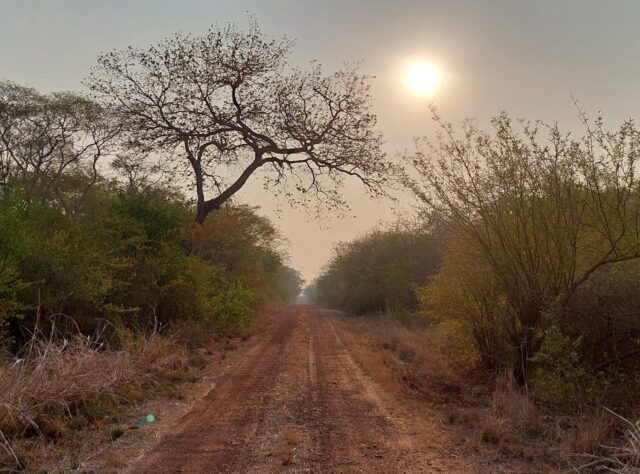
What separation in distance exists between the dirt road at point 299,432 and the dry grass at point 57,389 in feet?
4.26

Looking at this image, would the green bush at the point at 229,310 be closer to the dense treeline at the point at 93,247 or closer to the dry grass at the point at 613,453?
the dense treeline at the point at 93,247

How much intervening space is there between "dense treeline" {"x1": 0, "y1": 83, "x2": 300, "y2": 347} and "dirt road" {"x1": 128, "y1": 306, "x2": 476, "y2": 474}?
144 inches

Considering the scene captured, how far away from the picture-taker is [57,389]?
6785 mm

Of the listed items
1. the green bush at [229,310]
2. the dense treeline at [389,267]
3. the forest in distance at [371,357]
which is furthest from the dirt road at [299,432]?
the dense treeline at [389,267]

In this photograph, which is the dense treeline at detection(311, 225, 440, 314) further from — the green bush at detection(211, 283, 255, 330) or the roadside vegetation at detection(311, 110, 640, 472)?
the roadside vegetation at detection(311, 110, 640, 472)

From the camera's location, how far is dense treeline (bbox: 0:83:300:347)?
9.46 m

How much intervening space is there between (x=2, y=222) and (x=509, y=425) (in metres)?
8.61

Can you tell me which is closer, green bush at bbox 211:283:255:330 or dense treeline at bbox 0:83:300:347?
dense treeline at bbox 0:83:300:347

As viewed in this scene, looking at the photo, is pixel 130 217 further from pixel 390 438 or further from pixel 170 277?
pixel 390 438

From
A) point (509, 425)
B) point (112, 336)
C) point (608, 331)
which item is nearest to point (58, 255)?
point (112, 336)

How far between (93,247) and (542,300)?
9.47 meters

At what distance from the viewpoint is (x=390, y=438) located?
641 centimetres

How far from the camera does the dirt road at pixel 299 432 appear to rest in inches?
212

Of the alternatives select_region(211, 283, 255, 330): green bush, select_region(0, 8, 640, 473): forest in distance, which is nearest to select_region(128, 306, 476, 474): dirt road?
select_region(0, 8, 640, 473): forest in distance
